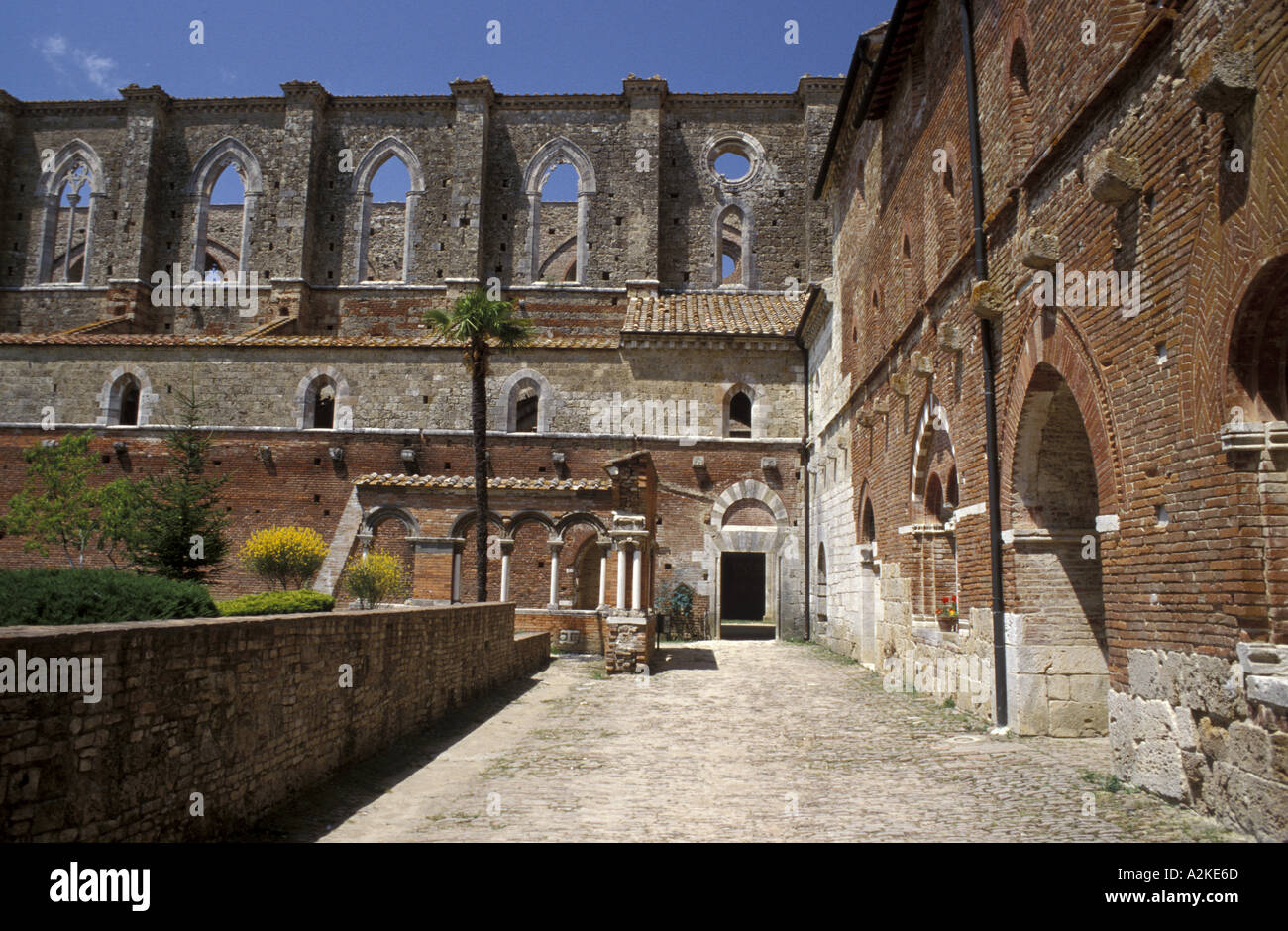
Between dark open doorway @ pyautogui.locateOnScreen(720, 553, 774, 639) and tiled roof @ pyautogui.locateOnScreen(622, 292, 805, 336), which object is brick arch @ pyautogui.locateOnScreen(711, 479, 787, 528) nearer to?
tiled roof @ pyautogui.locateOnScreen(622, 292, 805, 336)

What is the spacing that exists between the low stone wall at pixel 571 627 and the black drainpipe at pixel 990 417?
39.8 feet

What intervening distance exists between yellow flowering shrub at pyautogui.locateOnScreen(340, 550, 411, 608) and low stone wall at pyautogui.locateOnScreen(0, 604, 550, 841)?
12.3 meters

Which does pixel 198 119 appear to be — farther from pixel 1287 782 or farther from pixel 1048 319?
pixel 1287 782

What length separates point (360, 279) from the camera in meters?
34.2

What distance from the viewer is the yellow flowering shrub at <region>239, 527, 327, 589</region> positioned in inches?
901

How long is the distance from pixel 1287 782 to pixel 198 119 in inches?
1579

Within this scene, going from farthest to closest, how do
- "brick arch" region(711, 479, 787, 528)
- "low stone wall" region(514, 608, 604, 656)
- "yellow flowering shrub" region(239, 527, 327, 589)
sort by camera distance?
1. "brick arch" region(711, 479, 787, 528)
2. "yellow flowering shrub" region(239, 527, 327, 589)
3. "low stone wall" region(514, 608, 604, 656)

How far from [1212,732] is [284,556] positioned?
21.2 metres

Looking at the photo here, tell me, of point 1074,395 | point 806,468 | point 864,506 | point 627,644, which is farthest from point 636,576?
point 1074,395

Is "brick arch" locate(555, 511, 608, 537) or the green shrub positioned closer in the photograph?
the green shrub

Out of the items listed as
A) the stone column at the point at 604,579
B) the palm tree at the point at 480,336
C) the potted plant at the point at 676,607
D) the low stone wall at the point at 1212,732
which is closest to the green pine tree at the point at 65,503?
the palm tree at the point at 480,336

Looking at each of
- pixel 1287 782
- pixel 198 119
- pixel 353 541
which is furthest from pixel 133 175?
pixel 1287 782

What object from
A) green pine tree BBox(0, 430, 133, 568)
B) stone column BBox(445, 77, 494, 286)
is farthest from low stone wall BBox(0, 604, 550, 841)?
stone column BBox(445, 77, 494, 286)

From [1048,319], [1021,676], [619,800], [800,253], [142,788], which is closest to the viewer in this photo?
[142,788]
